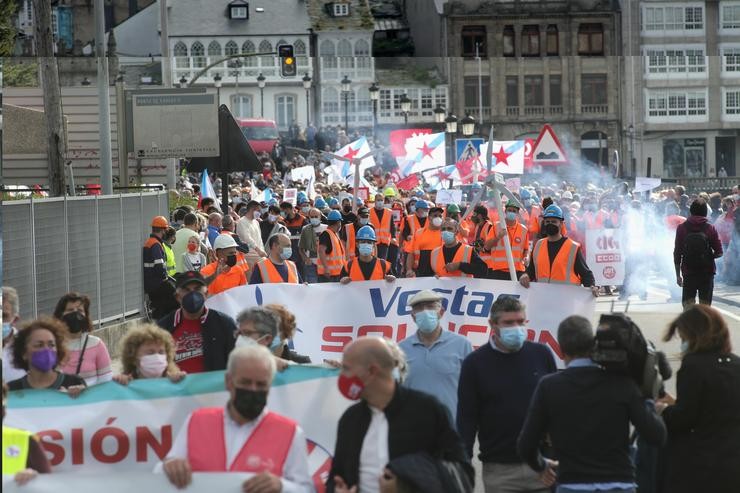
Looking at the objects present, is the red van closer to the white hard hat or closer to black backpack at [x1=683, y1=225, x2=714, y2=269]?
black backpack at [x1=683, y1=225, x2=714, y2=269]

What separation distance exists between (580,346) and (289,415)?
5.24 feet

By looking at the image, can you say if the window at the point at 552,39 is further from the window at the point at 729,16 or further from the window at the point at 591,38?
the window at the point at 729,16

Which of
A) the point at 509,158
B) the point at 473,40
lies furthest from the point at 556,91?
the point at 509,158

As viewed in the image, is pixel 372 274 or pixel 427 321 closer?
pixel 427 321

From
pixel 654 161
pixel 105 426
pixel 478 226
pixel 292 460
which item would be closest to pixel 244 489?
pixel 292 460

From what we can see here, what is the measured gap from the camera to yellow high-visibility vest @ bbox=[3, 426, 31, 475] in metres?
6.49

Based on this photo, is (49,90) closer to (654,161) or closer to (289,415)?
(289,415)

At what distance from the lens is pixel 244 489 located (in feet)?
19.9

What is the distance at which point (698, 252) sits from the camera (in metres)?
17.7

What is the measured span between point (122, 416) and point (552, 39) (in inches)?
2155

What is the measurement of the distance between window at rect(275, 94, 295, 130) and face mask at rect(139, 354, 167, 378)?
85332mm

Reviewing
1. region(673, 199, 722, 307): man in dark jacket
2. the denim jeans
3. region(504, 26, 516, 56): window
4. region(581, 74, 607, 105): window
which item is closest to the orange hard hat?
region(673, 199, 722, 307): man in dark jacket

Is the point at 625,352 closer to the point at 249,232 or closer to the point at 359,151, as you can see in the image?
the point at 249,232

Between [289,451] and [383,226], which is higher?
[383,226]
